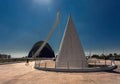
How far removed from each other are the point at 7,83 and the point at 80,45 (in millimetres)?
12843

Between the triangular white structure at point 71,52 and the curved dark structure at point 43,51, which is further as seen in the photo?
the curved dark structure at point 43,51

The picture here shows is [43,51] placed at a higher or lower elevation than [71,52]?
higher

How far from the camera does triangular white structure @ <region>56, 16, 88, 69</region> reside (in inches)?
830

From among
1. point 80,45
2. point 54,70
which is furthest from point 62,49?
point 54,70

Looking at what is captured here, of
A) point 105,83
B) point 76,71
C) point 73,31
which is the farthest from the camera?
point 73,31

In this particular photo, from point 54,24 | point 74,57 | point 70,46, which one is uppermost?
point 54,24

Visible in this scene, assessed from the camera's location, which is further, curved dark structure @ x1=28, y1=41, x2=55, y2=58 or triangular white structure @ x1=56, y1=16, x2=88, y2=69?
curved dark structure @ x1=28, y1=41, x2=55, y2=58

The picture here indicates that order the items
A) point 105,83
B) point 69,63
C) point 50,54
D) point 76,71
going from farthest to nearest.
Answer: point 50,54
point 69,63
point 76,71
point 105,83

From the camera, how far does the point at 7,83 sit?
442 inches

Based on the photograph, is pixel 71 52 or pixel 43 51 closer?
pixel 71 52

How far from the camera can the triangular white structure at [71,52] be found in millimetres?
21078

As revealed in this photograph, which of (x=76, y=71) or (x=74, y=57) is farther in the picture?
(x=74, y=57)

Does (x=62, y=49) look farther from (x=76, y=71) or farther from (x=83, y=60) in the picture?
(x=76, y=71)

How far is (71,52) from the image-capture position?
21.6 m
